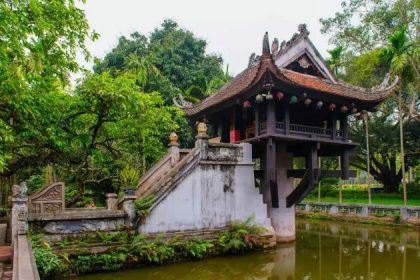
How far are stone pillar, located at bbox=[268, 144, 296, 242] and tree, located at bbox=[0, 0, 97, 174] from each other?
704 cm

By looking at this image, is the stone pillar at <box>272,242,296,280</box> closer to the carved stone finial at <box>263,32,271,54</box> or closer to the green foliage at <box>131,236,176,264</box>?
the green foliage at <box>131,236,176,264</box>

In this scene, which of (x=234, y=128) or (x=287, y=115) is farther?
(x=234, y=128)

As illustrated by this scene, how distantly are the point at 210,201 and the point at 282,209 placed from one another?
Result: 2.93m

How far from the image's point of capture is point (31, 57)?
17.6 ft

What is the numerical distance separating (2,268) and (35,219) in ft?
6.57

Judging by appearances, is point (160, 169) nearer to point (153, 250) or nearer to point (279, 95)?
point (153, 250)

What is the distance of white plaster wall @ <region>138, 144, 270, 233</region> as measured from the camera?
9.30 metres

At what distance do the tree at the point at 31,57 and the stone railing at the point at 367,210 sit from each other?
13.3m

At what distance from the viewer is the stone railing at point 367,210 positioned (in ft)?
46.9

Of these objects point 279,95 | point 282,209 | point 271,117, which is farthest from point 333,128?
point 282,209

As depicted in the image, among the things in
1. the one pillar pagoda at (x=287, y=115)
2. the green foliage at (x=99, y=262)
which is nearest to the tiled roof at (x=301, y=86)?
Answer: the one pillar pagoda at (x=287, y=115)

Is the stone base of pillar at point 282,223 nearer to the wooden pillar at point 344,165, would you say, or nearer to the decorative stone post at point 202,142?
the wooden pillar at point 344,165

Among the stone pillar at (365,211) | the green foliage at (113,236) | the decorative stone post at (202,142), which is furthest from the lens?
the stone pillar at (365,211)

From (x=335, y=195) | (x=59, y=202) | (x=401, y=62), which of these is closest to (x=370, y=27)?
(x=401, y=62)
